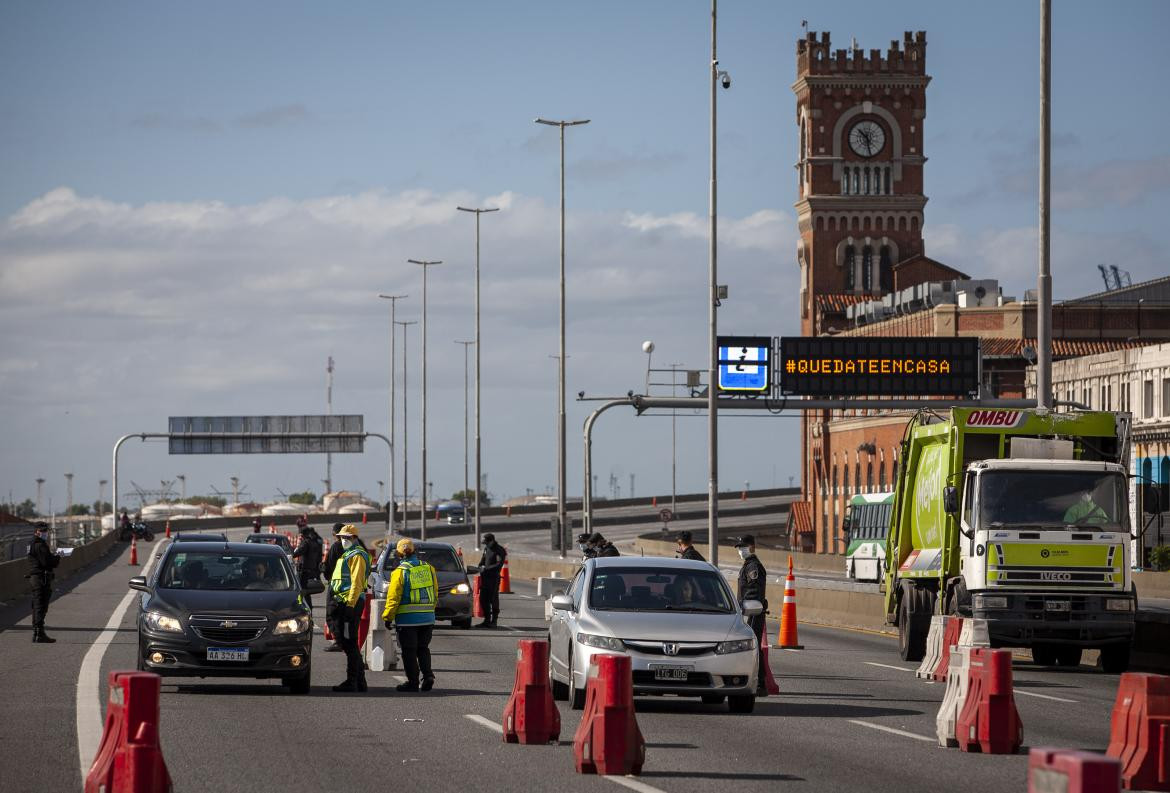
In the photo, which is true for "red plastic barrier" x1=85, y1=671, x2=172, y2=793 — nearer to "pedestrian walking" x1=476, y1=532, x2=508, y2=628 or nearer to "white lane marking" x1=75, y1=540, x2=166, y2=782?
"white lane marking" x1=75, y1=540, x2=166, y2=782

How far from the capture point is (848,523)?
7219 centimetres

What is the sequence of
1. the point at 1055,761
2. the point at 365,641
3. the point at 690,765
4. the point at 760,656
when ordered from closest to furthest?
the point at 1055,761 < the point at 690,765 < the point at 760,656 < the point at 365,641

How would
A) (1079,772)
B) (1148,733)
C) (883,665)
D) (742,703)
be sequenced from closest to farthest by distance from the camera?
(1079,772)
(1148,733)
(742,703)
(883,665)

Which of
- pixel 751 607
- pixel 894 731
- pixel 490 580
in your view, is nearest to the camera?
pixel 894 731

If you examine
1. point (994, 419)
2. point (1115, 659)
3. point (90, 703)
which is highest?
point (994, 419)

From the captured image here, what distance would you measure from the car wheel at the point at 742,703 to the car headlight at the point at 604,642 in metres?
1.29

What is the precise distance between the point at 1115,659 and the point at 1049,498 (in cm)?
260

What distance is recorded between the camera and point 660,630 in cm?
1762

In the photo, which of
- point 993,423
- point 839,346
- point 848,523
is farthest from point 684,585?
point 848,523

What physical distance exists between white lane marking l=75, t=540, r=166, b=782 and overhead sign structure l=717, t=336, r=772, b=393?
35.2 metres

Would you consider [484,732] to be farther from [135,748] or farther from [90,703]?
[135,748]

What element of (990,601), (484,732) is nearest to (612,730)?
(484,732)

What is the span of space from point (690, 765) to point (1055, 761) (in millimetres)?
5962

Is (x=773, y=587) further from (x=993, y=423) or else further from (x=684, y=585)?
(x=684, y=585)
